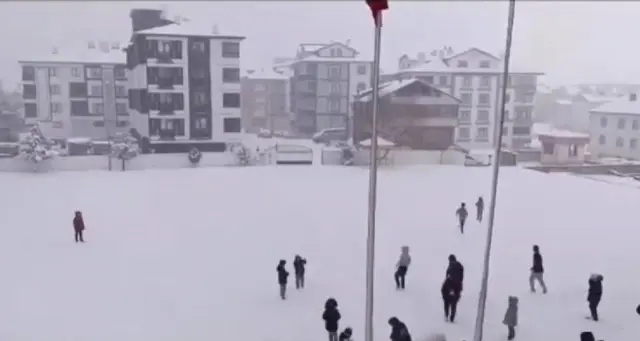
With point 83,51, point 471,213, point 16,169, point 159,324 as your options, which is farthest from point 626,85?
point 83,51

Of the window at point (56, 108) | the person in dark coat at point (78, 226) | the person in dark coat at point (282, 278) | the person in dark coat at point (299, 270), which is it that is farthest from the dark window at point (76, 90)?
the person in dark coat at point (282, 278)

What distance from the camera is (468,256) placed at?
5320mm

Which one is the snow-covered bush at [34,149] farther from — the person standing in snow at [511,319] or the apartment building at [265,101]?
the person standing in snow at [511,319]

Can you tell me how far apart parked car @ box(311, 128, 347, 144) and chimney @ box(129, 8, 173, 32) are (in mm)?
4181

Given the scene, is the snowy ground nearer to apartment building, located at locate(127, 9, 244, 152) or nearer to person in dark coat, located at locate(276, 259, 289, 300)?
person in dark coat, located at locate(276, 259, 289, 300)

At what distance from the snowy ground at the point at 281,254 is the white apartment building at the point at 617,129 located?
2.23ft

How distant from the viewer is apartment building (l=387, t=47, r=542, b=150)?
10219 millimetres

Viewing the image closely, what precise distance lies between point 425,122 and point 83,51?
832 cm

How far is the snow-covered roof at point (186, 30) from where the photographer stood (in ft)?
37.6

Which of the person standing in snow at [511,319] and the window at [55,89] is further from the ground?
the window at [55,89]

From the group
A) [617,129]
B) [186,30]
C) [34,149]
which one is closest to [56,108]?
[34,149]

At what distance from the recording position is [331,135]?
12.6 meters

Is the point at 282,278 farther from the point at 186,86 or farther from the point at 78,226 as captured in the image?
the point at 186,86

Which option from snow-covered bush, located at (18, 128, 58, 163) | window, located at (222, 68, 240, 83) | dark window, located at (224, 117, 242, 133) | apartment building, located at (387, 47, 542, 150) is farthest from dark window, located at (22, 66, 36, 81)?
apartment building, located at (387, 47, 542, 150)
